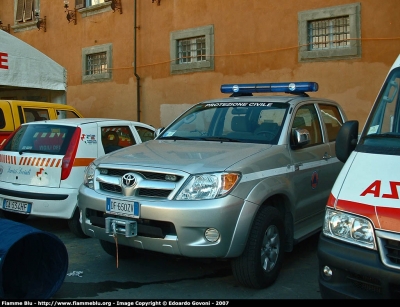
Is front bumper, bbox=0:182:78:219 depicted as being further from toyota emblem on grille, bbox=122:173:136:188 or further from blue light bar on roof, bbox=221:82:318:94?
blue light bar on roof, bbox=221:82:318:94

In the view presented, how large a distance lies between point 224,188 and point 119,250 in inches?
69.2

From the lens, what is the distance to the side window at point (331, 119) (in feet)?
18.7

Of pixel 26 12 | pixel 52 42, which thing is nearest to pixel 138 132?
pixel 52 42

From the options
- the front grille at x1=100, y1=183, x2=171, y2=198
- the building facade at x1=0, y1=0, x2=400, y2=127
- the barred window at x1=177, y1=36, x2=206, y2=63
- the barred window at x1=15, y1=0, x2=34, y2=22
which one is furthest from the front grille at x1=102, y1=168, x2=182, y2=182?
the barred window at x1=15, y1=0, x2=34, y2=22

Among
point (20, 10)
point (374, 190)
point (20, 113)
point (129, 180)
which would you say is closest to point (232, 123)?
point (129, 180)

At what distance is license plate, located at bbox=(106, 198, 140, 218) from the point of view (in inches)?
157

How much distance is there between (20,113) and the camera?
8.05 meters

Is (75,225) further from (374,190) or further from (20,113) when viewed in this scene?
(374,190)

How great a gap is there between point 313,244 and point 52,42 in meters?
12.7

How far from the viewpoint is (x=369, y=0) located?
30.3ft

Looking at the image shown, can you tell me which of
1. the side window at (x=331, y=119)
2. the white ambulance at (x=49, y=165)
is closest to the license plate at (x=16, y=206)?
the white ambulance at (x=49, y=165)

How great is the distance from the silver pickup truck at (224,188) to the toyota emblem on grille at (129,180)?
10mm

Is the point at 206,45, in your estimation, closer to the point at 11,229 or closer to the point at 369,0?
the point at 369,0

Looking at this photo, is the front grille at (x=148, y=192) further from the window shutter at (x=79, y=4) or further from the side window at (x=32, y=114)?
the window shutter at (x=79, y=4)
